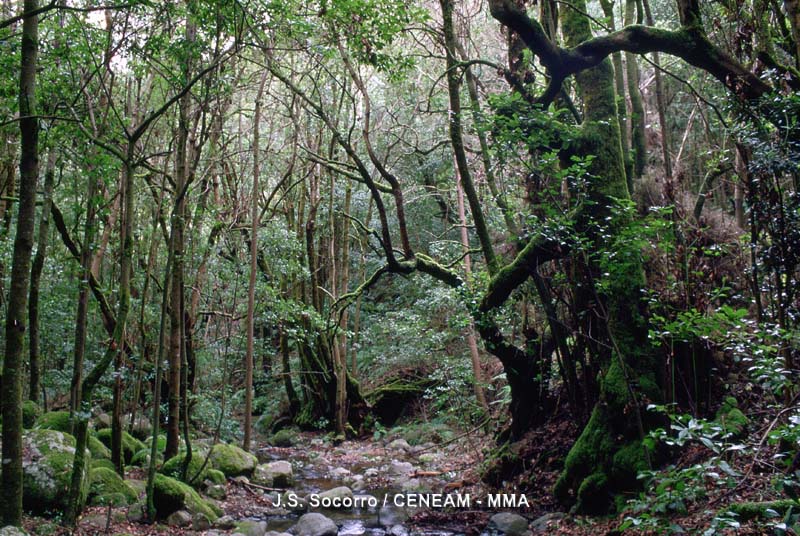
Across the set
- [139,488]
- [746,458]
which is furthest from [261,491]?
[746,458]

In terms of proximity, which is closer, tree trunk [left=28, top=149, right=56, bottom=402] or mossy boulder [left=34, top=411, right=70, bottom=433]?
tree trunk [left=28, top=149, right=56, bottom=402]

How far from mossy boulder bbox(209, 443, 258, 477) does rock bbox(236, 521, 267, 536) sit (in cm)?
243

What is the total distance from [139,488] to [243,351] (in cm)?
759

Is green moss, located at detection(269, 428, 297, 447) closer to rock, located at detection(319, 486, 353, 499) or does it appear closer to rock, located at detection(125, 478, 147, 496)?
rock, located at detection(319, 486, 353, 499)

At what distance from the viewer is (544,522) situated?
21.5 ft

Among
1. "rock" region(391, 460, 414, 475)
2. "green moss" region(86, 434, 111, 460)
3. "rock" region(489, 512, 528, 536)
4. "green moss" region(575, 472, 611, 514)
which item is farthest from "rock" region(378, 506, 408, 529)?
"green moss" region(86, 434, 111, 460)

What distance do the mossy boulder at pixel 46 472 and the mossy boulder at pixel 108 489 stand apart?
0.32m

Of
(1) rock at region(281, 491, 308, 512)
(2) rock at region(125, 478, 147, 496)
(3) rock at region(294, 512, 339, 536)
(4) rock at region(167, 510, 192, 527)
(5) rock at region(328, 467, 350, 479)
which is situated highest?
(2) rock at region(125, 478, 147, 496)

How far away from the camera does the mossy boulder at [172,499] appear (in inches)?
280

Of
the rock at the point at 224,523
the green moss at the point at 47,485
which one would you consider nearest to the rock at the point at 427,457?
the rock at the point at 224,523

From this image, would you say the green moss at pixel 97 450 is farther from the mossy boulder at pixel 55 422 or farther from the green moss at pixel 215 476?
the green moss at pixel 215 476

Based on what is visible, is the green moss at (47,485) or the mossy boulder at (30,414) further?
the mossy boulder at (30,414)

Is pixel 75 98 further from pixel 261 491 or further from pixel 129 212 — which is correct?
pixel 261 491

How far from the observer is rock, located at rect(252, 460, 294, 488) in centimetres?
1022
